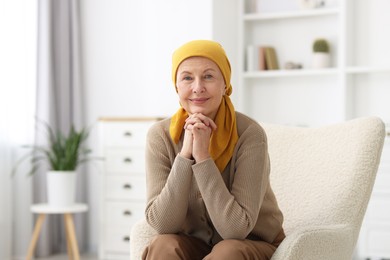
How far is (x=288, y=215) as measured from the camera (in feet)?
7.86

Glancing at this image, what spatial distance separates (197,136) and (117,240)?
2640mm

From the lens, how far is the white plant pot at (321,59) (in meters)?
4.75

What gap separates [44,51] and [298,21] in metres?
1.75

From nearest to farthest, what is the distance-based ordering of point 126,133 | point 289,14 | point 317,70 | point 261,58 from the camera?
point 126,133 → point 317,70 → point 289,14 → point 261,58

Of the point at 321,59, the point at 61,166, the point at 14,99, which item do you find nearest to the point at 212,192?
the point at 61,166

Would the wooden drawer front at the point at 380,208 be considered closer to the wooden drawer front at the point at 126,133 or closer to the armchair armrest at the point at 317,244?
the wooden drawer front at the point at 126,133

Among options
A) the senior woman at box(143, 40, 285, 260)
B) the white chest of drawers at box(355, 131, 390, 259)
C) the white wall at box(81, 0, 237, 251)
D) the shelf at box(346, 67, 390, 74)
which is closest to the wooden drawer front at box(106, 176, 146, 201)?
the white wall at box(81, 0, 237, 251)

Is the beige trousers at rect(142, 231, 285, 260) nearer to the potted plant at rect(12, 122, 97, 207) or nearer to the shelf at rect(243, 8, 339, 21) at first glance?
the potted plant at rect(12, 122, 97, 207)

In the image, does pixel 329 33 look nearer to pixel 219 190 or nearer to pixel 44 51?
pixel 44 51

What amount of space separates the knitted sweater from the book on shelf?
2894 millimetres

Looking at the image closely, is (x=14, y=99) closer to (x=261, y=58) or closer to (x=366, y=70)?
(x=261, y=58)

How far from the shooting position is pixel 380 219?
13.6ft

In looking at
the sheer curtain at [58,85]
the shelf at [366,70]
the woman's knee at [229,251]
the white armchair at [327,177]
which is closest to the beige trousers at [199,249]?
the woman's knee at [229,251]

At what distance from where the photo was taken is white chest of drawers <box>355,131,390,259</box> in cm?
413
